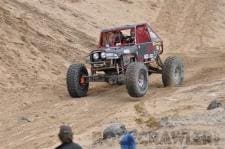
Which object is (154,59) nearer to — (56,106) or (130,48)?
(130,48)

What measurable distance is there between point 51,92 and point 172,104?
441cm

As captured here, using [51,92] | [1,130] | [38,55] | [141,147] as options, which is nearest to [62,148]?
[141,147]

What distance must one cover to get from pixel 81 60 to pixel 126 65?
488 cm

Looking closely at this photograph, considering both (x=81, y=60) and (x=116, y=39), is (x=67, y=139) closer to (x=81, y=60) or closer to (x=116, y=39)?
(x=116, y=39)

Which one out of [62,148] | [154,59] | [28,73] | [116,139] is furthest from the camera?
[28,73]

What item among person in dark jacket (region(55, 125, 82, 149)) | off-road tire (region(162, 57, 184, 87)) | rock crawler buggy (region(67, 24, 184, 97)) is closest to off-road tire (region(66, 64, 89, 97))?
rock crawler buggy (region(67, 24, 184, 97))

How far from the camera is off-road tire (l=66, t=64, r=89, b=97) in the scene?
15.7 meters

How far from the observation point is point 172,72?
54.3 feet

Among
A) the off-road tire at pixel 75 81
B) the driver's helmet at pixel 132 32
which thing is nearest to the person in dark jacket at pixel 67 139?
the off-road tire at pixel 75 81

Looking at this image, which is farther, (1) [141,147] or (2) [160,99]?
(2) [160,99]

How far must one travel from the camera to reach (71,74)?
51.4 feet

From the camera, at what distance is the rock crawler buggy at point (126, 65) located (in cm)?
1504

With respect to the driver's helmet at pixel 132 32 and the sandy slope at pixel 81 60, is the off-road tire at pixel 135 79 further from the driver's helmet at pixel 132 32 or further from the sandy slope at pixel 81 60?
the driver's helmet at pixel 132 32

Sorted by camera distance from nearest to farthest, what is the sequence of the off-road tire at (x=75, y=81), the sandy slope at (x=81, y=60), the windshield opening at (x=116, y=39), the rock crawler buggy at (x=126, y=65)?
the sandy slope at (x=81, y=60), the rock crawler buggy at (x=126, y=65), the off-road tire at (x=75, y=81), the windshield opening at (x=116, y=39)
